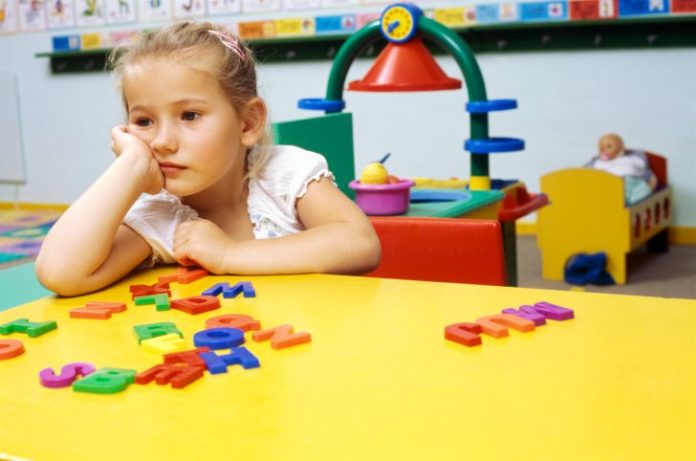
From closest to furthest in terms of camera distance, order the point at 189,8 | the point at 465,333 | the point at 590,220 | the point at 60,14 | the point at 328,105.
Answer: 1. the point at 465,333
2. the point at 328,105
3. the point at 590,220
4. the point at 189,8
5. the point at 60,14

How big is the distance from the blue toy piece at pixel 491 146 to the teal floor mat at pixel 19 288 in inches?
44.9

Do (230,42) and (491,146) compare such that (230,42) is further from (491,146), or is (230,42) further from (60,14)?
(60,14)

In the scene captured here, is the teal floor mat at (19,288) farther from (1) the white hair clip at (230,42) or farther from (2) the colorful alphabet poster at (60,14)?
(2) the colorful alphabet poster at (60,14)

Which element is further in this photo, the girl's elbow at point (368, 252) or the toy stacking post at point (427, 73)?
the toy stacking post at point (427, 73)

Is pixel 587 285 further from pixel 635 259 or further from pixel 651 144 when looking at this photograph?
pixel 651 144

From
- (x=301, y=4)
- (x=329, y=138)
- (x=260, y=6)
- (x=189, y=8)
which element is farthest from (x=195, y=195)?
(x=189, y=8)

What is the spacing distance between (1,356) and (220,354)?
196 millimetres

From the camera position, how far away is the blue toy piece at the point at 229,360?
0.74m

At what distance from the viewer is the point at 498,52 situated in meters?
3.91

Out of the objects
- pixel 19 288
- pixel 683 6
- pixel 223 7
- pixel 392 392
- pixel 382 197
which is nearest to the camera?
pixel 392 392

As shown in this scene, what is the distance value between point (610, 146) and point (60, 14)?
299 centimetres

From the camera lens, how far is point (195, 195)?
49.4 inches

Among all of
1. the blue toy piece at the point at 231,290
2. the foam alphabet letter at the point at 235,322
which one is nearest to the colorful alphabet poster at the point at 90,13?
the blue toy piece at the point at 231,290

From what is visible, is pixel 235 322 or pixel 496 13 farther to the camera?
pixel 496 13
